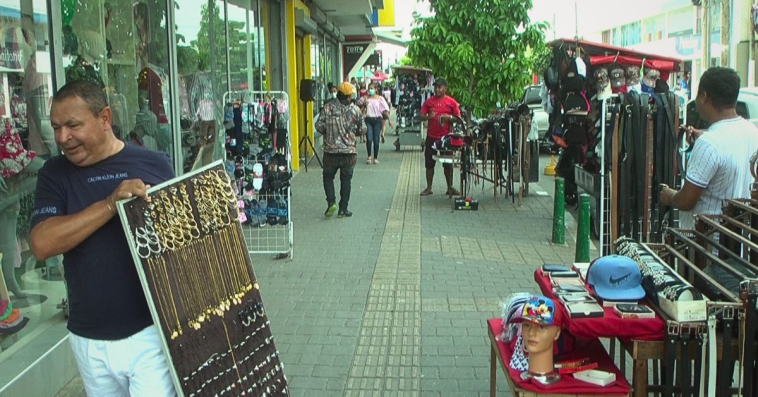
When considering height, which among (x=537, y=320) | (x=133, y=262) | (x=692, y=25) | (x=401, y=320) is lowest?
(x=401, y=320)

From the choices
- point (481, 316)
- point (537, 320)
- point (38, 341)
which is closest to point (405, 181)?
point (481, 316)

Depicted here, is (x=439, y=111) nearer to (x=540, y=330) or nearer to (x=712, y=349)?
(x=540, y=330)

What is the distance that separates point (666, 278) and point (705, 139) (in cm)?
157

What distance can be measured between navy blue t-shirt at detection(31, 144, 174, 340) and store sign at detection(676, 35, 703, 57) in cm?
3987

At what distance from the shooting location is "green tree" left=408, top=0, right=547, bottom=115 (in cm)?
1344

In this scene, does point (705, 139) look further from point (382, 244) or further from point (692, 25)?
point (692, 25)

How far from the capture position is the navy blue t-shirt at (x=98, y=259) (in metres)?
2.84

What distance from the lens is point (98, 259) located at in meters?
2.85

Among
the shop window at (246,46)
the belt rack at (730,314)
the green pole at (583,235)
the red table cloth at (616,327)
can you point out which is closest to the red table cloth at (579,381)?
the red table cloth at (616,327)

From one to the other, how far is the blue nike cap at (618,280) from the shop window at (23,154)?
11.2 feet

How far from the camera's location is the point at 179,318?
2.92 m

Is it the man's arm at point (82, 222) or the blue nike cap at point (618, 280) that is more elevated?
the man's arm at point (82, 222)

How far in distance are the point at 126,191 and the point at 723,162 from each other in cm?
330

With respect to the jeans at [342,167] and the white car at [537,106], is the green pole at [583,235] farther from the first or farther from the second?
the white car at [537,106]
